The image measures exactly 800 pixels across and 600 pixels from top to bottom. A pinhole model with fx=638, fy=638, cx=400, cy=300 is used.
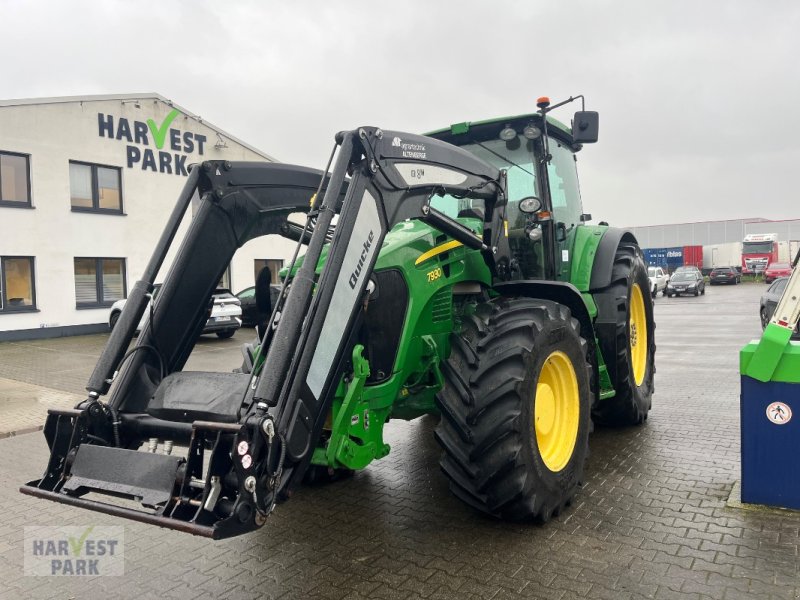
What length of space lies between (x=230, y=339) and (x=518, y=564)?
1511cm

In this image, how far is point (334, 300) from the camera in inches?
131

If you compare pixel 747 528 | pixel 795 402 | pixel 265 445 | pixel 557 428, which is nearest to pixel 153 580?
pixel 265 445

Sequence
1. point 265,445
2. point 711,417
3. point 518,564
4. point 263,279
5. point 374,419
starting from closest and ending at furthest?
1. point 265,445
2. point 518,564
3. point 374,419
4. point 263,279
5. point 711,417

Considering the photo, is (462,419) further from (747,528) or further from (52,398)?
(52,398)

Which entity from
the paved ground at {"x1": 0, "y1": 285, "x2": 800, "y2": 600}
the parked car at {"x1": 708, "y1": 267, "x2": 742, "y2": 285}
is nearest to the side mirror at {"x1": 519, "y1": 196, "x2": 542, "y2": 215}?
Answer: the paved ground at {"x1": 0, "y1": 285, "x2": 800, "y2": 600}

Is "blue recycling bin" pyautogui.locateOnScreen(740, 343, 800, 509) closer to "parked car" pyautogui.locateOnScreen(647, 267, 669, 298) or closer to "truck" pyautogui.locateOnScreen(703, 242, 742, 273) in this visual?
"parked car" pyautogui.locateOnScreen(647, 267, 669, 298)

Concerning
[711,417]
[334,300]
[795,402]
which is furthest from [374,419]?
[711,417]

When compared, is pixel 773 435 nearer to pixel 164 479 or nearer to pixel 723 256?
pixel 164 479

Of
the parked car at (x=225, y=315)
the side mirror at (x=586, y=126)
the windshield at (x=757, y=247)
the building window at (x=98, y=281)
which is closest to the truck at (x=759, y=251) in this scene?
the windshield at (x=757, y=247)

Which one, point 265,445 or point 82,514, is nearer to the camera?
point 265,445

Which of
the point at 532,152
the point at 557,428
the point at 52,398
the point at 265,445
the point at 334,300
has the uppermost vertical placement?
the point at 532,152

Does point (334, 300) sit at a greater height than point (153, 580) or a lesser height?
greater

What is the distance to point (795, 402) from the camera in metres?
4.13

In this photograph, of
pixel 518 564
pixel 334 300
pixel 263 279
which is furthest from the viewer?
pixel 263 279
